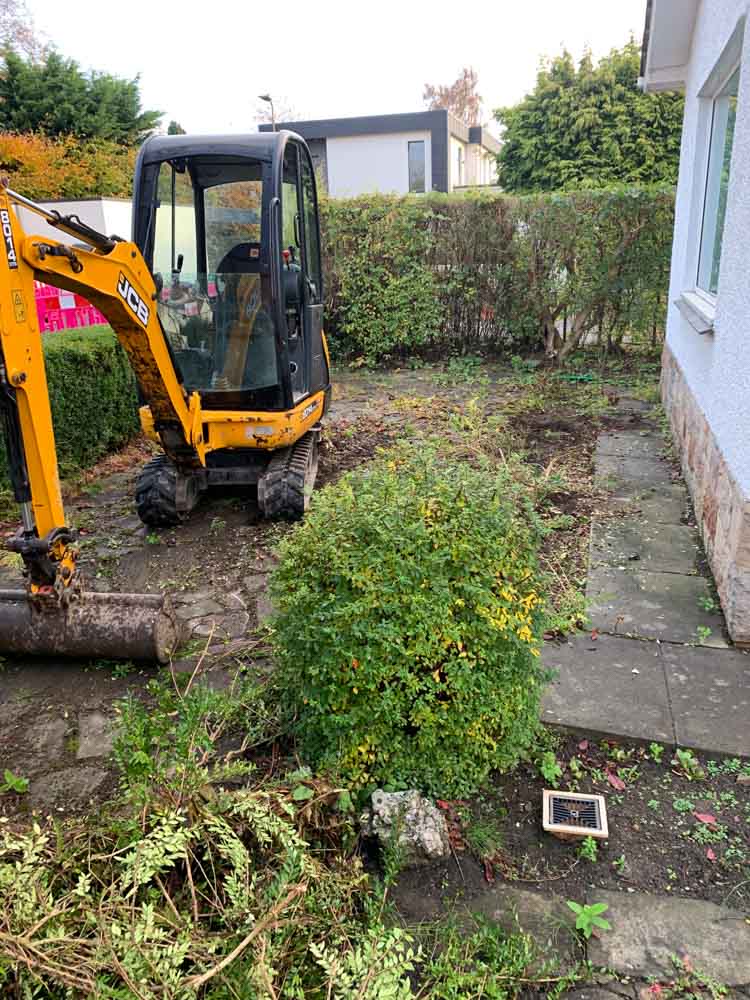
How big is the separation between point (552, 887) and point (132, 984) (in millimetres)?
1348

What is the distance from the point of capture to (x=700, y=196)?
22.7ft

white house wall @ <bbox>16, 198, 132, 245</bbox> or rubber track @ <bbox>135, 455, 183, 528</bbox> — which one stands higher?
white house wall @ <bbox>16, 198, 132, 245</bbox>

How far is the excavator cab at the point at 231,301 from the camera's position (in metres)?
5.33

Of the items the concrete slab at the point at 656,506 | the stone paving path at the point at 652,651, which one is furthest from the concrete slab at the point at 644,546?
the concrete slab at the point at 656,506

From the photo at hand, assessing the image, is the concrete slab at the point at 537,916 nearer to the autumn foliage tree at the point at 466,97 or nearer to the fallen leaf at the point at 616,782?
the fallen leaf at the point at 616,782

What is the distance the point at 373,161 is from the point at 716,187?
85.5ft

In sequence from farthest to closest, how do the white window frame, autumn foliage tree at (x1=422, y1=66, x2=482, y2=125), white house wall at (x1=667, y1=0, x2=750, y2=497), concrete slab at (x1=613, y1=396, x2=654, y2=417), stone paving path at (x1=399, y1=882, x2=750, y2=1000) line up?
autumn foliage tree at (x1=422, y1=66, x2=482, y2=125), concrete slab at (x1=613, y1=396, x2=654, y2=417), the white window frame, white house wall at (x1=667, y1=0, x2=750, y2=497), stone paving path at (x1=399, y1=882, x2=750, y2=1000)

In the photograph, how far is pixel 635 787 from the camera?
2918mm

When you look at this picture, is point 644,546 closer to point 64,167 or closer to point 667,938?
point 667,938

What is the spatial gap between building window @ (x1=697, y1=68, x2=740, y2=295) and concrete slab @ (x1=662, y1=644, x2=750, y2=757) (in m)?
3.35

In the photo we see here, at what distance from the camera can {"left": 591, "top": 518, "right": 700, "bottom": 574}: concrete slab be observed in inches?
186

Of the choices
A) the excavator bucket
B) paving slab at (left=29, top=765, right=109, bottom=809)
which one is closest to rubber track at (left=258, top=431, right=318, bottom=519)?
the excavator bucket

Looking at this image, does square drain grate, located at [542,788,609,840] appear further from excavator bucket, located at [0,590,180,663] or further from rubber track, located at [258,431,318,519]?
rubber track, located at [258,431,318,519]

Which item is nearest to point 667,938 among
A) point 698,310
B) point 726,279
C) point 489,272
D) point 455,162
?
point 726,279
